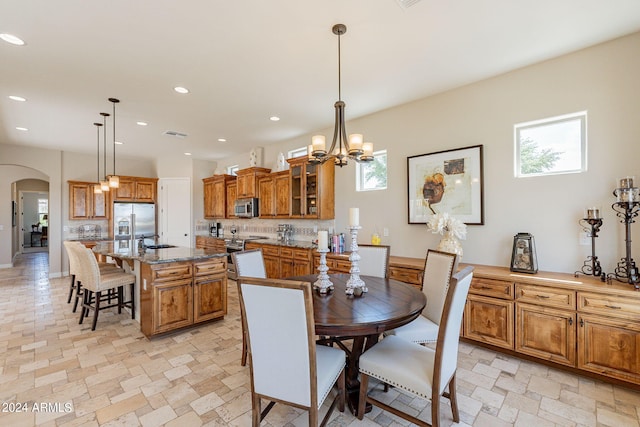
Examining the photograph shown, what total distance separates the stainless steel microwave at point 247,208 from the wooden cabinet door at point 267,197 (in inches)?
6.0

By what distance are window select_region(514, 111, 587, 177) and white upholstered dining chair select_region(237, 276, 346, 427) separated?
291 cm

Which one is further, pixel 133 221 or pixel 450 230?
pixel 133 221

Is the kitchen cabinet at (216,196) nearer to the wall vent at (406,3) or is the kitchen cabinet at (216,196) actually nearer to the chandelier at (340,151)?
the chandelier at (340,151)

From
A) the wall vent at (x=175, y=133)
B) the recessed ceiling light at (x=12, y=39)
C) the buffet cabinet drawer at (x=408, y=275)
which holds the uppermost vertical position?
the recessed ceiling light at (x=12, y=39)

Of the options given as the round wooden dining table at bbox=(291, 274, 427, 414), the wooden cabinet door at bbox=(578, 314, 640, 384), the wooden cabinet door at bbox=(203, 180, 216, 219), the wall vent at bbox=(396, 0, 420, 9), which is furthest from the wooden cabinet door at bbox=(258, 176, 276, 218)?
the wooden cabinet door at bbox=(578, 314, 640, 384)

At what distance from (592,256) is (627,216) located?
434 millimetres

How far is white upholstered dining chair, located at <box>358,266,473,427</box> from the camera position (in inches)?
63.6

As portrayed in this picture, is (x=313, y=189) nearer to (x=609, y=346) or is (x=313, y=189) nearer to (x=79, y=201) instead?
(x=609, y=346)

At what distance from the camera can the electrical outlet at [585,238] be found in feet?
8.88

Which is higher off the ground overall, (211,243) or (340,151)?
(340,151)

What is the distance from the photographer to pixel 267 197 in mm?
5848

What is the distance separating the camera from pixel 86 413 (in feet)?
6.68

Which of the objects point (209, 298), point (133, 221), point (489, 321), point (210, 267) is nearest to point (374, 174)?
point (489, 321)

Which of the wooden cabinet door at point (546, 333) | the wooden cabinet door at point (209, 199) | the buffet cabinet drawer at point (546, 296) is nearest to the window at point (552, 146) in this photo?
the buffet cabinet drawer at point (546, 296)
